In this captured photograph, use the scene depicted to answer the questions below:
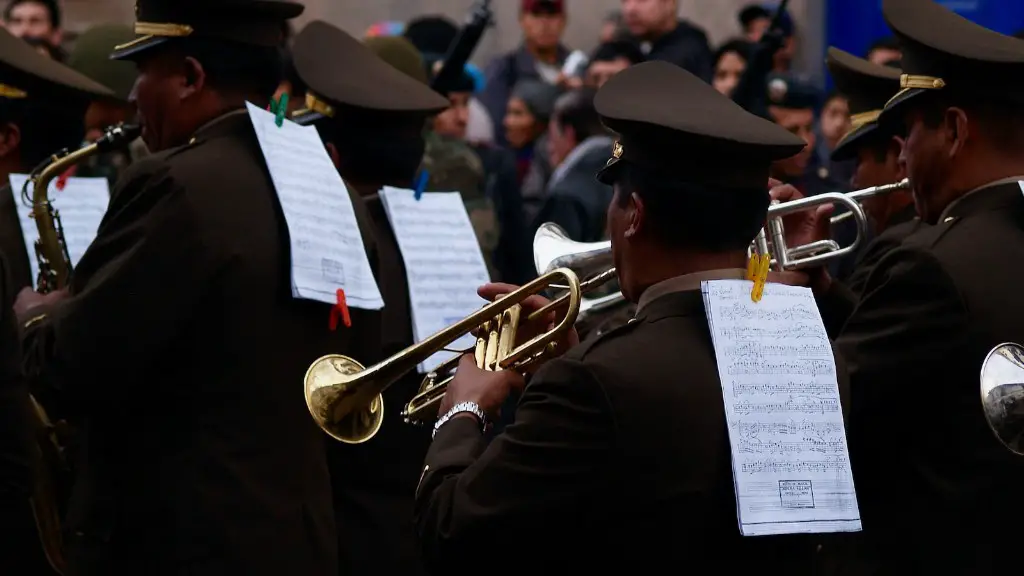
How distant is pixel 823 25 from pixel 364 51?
24.8 ft

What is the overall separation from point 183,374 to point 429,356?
90cm

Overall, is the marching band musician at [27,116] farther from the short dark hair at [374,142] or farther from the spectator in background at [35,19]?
the spectator in background at [35,19]

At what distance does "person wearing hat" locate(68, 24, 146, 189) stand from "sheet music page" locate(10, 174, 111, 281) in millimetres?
862

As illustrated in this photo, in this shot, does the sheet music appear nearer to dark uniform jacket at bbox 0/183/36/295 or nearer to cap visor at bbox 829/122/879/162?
dark uniform jacket at bbox 0/183/36/295

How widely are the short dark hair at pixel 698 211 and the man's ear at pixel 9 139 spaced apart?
3.04 m

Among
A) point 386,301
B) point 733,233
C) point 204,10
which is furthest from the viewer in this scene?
point 386,301

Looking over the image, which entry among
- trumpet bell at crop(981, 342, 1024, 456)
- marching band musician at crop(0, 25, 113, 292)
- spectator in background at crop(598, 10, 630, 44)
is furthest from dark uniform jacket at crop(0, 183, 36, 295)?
spectator in background at crop(598, 10, 630, 44)

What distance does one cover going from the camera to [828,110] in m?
10.7

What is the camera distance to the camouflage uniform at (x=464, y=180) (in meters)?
7.48

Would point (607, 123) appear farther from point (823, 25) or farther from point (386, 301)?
point (823, 25)

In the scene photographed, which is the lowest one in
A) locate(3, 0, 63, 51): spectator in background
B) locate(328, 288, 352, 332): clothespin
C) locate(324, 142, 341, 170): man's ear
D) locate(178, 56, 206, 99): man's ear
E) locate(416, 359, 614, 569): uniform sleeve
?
locate(416, 359, 614, 569): uniform sleeve

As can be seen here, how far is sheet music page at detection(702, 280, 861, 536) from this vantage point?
3.32 metres

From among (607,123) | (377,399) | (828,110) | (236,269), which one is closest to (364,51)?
(236,269)

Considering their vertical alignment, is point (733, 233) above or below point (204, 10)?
below
